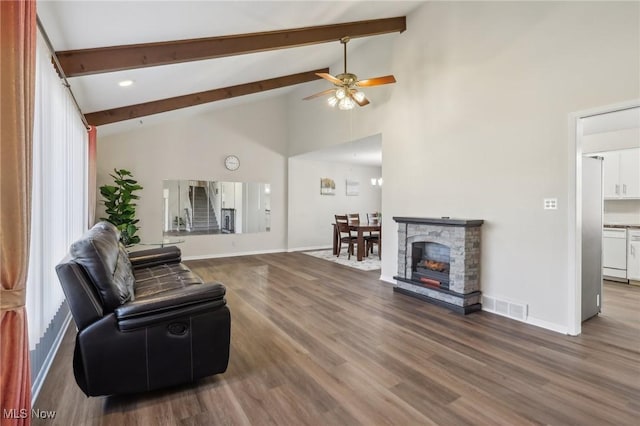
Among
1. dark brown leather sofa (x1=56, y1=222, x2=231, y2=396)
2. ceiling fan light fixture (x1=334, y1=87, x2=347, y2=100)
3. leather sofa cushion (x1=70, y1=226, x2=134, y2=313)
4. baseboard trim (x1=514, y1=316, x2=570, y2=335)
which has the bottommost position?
baseboard trim (x1=514, y1=316, x2=570, y2=335)

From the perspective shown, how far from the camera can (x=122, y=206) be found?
5906 millimetres

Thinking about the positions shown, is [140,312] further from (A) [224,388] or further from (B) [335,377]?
(B) [335,377]

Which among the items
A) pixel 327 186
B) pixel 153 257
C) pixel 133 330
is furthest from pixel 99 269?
pixel 327 186

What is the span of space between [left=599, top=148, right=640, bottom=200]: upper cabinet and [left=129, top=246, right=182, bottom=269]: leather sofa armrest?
6794 mm

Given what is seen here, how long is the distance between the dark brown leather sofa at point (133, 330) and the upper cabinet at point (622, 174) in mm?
6383

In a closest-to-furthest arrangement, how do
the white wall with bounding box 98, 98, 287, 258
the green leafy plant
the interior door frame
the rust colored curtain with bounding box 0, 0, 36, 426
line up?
the rust colored curtain with bounding box 0, 0, 36, 426, the interior door frame, the green leafy plant, the white wall with bounding box 98, 98, 287, 258

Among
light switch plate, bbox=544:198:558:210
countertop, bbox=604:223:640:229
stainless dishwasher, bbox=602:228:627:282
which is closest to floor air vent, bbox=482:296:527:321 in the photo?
light switch plate, bbox=544:198:558:210

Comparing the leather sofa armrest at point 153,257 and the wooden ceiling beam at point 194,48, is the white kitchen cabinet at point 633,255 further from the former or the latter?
the leather sofa armrest at point 153,257

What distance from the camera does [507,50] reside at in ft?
11.3

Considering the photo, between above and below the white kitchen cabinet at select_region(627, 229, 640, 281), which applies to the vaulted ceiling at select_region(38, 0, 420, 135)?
above

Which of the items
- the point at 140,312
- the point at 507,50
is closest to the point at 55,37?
the point at 140,312

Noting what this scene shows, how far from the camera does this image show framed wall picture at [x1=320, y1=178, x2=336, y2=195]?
8805mm

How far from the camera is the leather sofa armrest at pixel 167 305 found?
6.20 feet

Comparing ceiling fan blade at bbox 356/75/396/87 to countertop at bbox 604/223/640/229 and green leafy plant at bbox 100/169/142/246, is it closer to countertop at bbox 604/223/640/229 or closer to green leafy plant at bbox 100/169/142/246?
countertop at bbox 604/223/640/229
